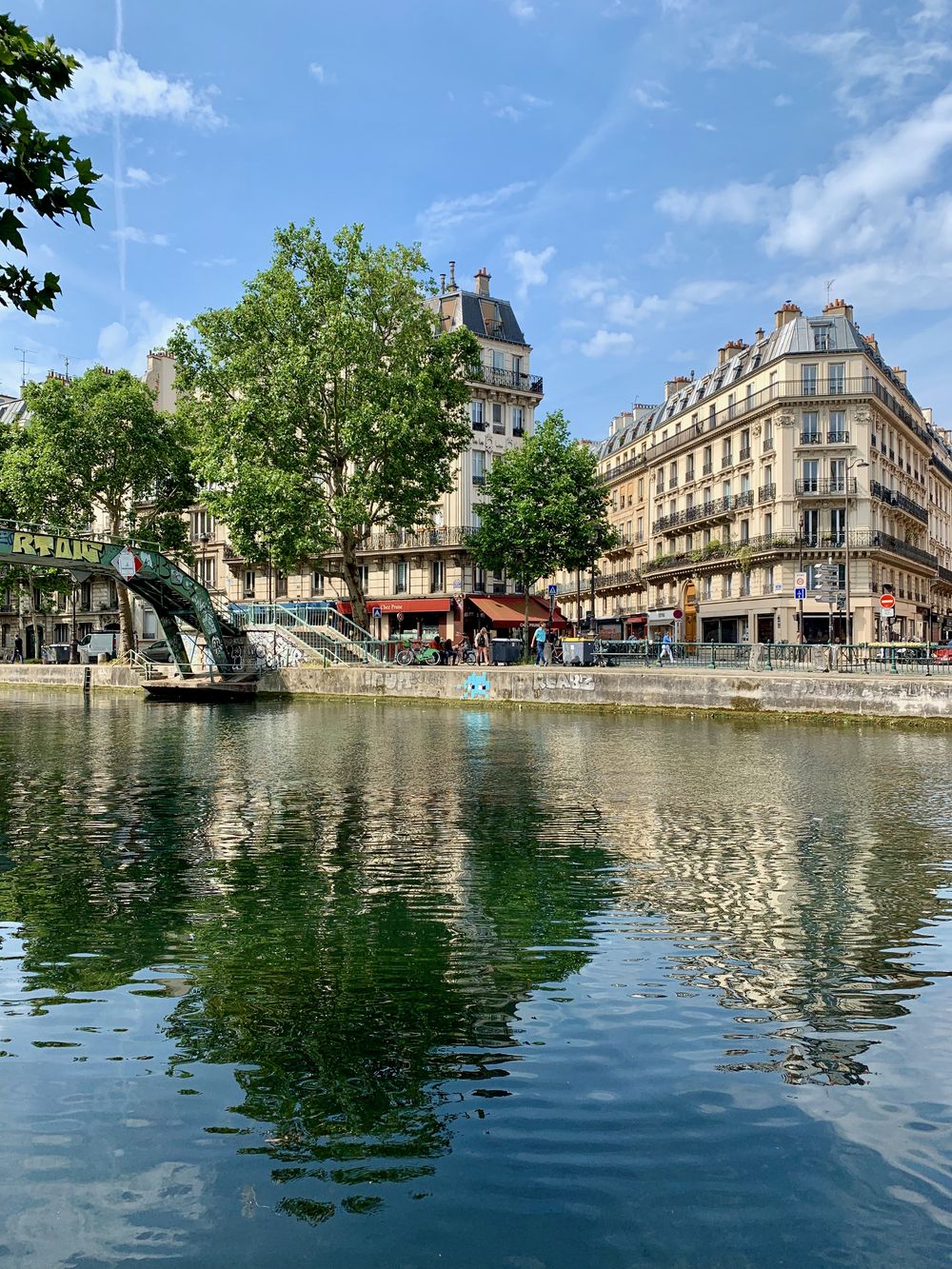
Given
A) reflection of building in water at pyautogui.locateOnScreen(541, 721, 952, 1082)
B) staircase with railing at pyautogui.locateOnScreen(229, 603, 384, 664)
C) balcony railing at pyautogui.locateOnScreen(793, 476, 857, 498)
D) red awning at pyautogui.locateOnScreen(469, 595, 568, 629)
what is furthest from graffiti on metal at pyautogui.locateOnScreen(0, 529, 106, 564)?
balcony railing at pyautogui.locateOnScreen(793, 476, 857, 498)

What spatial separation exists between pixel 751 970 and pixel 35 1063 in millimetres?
3883

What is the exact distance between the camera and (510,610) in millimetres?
50781

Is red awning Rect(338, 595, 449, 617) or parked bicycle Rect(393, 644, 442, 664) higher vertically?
red awning Rect(338, 595, 449, 617)

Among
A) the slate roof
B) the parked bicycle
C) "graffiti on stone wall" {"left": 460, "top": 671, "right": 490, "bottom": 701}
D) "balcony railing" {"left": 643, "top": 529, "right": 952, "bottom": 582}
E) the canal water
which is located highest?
the slate roof

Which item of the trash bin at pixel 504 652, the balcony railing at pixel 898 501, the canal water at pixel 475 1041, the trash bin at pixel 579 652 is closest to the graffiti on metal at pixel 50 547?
the trash bin at pixel 504 652

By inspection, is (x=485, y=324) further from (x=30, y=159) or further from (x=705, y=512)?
(x=30, y=159)

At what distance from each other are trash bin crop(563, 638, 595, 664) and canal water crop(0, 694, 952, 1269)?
24997 millimetres

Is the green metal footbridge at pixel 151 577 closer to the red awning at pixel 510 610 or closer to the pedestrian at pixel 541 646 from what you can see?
the pedestrian at pixel 541 646

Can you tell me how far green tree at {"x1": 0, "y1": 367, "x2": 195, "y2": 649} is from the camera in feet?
161

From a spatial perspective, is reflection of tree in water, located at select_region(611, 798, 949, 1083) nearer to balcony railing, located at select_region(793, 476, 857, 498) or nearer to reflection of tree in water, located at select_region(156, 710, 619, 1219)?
reflection of tree in water, located at select_region(156, 710, 619, 1219)

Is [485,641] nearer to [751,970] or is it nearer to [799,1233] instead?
[751,970]

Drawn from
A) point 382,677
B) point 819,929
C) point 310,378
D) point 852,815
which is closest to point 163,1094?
point 819,929

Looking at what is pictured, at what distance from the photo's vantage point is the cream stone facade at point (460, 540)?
5112 centimetres

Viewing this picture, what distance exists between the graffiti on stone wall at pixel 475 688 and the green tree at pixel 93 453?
2361cm
